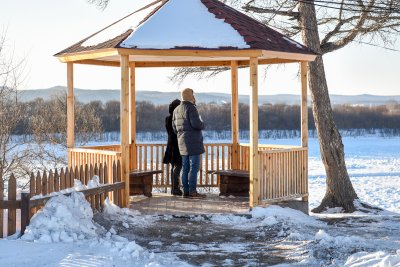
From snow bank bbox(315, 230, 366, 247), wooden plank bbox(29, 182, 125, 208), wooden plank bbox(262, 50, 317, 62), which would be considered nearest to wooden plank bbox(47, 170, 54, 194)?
wooden plank bbox(29, 182, 125, 208)

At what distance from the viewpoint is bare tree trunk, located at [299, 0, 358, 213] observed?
19.3m

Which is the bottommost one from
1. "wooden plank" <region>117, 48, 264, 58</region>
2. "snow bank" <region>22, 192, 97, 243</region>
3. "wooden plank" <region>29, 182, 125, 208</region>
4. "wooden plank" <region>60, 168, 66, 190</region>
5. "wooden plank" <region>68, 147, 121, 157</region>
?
"snow bank" <region>22, 192, 97, 243</region>

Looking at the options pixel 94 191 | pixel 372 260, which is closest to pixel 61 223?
pixel 94 191

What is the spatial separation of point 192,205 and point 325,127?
801cm

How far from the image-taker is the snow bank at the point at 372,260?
7.57m

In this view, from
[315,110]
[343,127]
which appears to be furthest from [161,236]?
[343,127]

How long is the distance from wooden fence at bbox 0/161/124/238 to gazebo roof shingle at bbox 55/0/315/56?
2354mm

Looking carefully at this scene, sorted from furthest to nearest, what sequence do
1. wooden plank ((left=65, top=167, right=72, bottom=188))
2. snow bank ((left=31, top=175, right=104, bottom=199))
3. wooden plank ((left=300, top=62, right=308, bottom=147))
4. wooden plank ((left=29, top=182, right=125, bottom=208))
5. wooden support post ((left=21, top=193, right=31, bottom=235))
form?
wooden plank ((left=300, top=62, right=308, bottom=147)) → wooden plank ((left=65, top=167, right=72, bottom=188)) → snow bank ((left=31, top=175, right=104, bottom=199)) → wooden plank ((left=29, top=182, right=125, bottom=208)) → wooden support post ((left=21, top=193, right=31, bottom=235))

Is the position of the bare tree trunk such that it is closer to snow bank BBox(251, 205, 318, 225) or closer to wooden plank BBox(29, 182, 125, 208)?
snow bank BBox(251, 205, 318, 225)

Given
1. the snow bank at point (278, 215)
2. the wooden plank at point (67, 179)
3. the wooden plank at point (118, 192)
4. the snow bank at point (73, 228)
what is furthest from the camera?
the wooden plank at point (118, 192)

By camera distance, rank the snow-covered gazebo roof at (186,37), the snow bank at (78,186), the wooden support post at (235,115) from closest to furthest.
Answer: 1. the snow bank at (78,186)
2. the snow-covered gazebo roof at (186,37)
3. the wooden support post at (235,115)

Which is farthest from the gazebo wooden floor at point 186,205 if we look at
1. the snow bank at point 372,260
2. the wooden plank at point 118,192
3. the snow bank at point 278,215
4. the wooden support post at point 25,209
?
the snow bank at point 372,260

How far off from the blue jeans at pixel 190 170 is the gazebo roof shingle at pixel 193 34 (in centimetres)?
221

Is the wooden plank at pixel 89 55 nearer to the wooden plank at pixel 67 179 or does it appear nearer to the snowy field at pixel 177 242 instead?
the wooden plank at pixel 67 179
